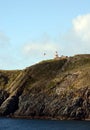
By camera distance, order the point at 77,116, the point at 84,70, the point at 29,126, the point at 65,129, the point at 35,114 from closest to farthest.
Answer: the point at 65,129 < the point at 29,126 < the point at 77,116 < the point at 35,114 < the point at 84,70

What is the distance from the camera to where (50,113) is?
17975cm

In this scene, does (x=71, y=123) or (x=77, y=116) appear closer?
(x=71, y=123)

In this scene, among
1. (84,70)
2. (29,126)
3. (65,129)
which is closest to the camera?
(65,129)

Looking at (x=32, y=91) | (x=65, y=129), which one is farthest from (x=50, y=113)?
(x=65, y=129)

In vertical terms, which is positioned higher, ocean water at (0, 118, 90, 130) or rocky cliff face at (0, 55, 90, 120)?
rocky cliff face at (0, 55, 90, 120)

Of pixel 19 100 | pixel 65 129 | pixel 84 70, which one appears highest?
pixel 84 70

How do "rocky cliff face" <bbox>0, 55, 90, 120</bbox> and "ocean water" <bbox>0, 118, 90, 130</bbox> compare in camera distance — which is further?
"rocky cliff face" <bbox>0, 55, 90, 120</bbox>

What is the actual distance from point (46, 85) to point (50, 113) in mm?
21313

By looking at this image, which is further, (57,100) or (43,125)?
(57,100)

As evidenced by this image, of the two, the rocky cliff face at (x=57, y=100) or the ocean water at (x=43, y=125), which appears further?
the rocky cliff face at (x=57, y=100)

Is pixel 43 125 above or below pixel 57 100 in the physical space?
below

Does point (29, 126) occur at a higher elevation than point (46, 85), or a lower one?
lower

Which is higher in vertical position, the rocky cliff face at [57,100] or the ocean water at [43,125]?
the rocky cliff face at [57,100]

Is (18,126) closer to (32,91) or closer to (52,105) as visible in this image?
(52,105)
